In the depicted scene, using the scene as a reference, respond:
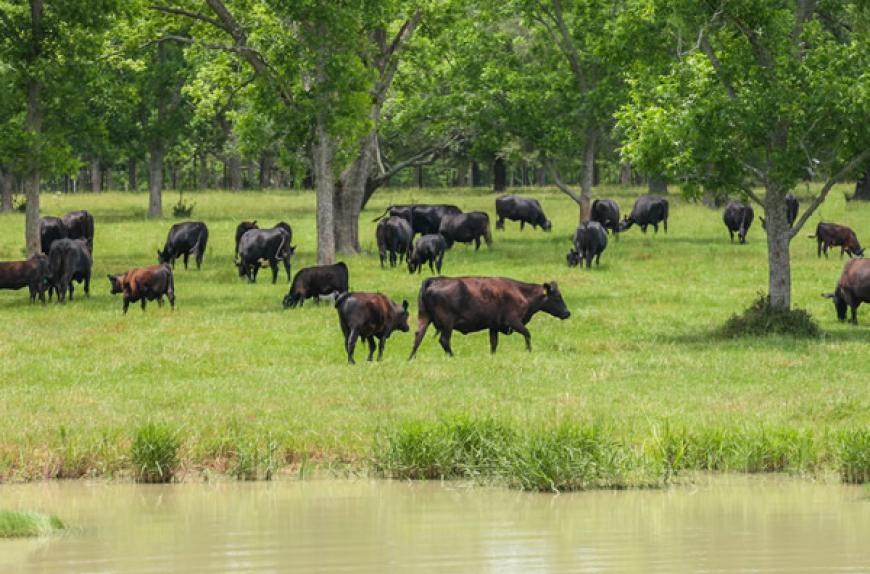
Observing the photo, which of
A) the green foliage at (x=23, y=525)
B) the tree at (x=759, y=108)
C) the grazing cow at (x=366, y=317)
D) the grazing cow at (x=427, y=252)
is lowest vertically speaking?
the green foliage at (x=23, y=525)

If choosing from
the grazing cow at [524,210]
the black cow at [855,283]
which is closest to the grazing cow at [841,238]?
the black cow at [855,283]

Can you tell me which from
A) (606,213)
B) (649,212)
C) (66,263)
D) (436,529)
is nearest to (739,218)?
(649,212)

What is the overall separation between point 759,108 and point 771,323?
3.74 metres

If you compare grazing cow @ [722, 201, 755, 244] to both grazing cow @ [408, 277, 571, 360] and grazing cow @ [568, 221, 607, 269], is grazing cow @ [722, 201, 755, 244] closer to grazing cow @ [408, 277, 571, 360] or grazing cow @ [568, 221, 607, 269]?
grazing cow @ [568, 221, 607, 269]

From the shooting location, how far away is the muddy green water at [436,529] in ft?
29.5

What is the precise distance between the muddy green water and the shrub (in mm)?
229

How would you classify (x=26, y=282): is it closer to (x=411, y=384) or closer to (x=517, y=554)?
(x=411, y=384)

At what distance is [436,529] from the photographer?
1030 centimetres

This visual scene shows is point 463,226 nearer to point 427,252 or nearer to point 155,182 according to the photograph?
point 427,252

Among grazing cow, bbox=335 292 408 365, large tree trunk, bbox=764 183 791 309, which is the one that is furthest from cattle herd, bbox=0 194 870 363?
large tree trunk, bbox=764 183 791 309

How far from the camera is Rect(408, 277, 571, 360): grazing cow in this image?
2073cm

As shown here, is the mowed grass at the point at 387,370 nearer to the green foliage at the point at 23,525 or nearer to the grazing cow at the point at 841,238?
the grazing cow at the point at 841,238

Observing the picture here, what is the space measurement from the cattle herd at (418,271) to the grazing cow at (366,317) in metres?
0.01

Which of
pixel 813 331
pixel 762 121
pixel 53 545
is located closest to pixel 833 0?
pixel 762 121
